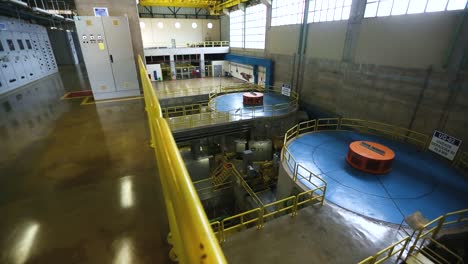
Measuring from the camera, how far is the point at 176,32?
34.6m

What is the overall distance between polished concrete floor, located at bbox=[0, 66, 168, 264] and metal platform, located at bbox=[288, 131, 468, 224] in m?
5.57

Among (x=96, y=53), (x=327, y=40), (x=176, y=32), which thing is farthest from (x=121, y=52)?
(x=176, y=32)

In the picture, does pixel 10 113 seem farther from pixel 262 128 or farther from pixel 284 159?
pixel 284 159

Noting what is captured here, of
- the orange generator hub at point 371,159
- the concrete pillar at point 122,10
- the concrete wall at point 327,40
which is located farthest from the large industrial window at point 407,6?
the concrete pillar at point 122,10

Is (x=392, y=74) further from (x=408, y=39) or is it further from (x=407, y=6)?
(x=407, y=6)

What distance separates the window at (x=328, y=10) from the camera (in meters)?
13.5

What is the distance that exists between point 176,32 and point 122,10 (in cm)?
1775

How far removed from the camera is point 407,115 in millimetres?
11094

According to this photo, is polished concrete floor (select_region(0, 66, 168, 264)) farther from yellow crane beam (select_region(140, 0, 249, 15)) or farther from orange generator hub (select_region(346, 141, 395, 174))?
yellow crane beam (select_region(140, 0, 249, 15))

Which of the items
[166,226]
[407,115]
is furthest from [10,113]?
[407,115]

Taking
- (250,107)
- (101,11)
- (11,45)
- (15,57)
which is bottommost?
→ (250,107)

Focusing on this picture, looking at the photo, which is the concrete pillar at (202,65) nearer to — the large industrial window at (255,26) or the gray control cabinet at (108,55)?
the large industrial window at (255,26)

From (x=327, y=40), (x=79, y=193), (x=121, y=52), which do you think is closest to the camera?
(x=79, y=193)

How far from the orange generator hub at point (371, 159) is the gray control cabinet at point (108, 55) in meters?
17.4
